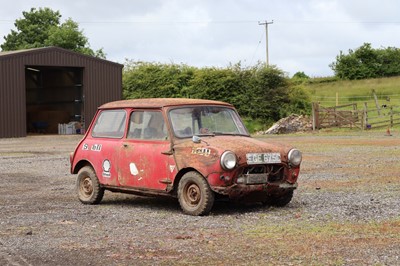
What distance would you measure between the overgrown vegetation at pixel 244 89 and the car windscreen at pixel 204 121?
33.7 meters

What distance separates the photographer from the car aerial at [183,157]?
9.60 meters

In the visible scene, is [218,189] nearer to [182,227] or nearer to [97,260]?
[182,227]

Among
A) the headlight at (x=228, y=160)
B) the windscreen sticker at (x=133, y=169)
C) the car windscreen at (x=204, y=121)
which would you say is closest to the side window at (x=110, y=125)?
the windscreen sticker at (x=133, y=169)

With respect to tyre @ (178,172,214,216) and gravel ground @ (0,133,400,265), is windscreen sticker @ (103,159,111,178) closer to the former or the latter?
gravel ground @ (0,133,400,265)

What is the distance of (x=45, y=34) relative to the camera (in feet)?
247

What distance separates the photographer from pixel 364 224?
8.65m

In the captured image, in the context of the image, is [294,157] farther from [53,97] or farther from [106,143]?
[53,97]

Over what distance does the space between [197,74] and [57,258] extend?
39.8 m

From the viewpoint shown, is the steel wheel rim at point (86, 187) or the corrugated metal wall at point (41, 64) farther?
the corrugated metal wall at point (41, 64)

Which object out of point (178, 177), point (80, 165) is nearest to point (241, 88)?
point (80, 165)

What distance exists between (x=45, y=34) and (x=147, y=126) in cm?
6760

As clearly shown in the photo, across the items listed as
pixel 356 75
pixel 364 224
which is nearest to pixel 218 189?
pixel 364 224

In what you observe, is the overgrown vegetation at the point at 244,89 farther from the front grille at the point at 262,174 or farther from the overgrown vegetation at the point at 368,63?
the front grille at the point at 262,174

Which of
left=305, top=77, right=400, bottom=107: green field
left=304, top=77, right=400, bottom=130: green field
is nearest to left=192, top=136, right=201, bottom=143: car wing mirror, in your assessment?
left=304, top=77, right=400, bottom=130: green field
